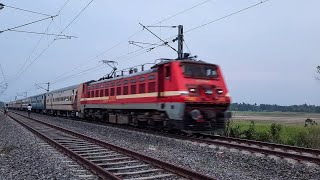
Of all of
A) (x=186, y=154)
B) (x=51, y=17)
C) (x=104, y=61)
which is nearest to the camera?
(x=186, y=154)

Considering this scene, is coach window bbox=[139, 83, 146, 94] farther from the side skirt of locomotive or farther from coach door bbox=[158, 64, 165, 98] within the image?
coach door bbox=[158, 64, 165, 98]

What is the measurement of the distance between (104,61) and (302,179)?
29583 mm

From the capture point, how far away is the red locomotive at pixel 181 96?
55.2ft

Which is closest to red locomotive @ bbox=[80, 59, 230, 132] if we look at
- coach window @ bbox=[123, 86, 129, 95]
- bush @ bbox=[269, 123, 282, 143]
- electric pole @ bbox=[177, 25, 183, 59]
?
coach window @ bbox=[123, 86, 129, 95]

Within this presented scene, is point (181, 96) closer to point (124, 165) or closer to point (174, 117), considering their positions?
point (174, 117)

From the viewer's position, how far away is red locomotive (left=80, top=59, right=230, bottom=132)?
16.8 m

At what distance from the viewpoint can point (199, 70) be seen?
18.0 metres

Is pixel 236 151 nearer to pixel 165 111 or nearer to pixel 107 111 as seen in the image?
pixel 165 111

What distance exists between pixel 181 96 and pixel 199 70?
2.04 m

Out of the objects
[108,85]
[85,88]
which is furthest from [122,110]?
[85,88]

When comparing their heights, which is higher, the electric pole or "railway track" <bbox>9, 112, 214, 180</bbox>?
the electric pole

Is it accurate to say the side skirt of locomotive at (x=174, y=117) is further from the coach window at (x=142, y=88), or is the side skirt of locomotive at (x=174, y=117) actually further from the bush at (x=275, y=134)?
the bush at (x=275, y=134)

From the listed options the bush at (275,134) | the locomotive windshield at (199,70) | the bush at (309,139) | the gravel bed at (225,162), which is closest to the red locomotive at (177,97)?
the locomotive windshield at (199,70)

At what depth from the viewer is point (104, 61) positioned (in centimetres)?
3662
